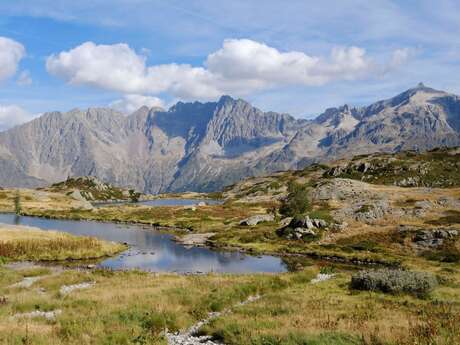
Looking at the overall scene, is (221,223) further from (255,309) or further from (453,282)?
(255,309)

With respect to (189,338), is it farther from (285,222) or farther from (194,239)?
(285,222)

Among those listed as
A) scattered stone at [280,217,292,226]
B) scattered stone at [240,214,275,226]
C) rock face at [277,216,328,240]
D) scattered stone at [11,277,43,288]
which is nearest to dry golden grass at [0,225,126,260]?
scattered stone at [11,277,43,288]

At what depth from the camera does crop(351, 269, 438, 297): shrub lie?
113ft

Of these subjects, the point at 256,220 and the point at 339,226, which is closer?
the point at 339,226

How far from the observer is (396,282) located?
35469mm

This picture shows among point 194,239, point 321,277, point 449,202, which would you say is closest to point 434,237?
point 449,202

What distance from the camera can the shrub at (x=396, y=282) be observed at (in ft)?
113

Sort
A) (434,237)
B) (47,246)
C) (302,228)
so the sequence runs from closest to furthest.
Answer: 1. (47,246)
2. (434,237)
3. (302,228)

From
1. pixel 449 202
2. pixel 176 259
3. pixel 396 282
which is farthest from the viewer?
pixel 449 202

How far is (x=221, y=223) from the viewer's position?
12131 cm

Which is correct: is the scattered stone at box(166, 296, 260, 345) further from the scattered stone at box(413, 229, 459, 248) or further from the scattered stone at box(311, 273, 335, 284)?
the scattered stone at box(413, 229, 459, 248)

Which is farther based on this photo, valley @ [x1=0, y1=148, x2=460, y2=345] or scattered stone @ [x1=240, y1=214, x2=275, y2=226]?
scattered stone @ [x1=240, y1=214, x2=275, y2=226]

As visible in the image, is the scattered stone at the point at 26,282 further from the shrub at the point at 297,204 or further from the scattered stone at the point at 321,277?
the shrub at the point at 297,204

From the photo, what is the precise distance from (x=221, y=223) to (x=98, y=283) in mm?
81911
